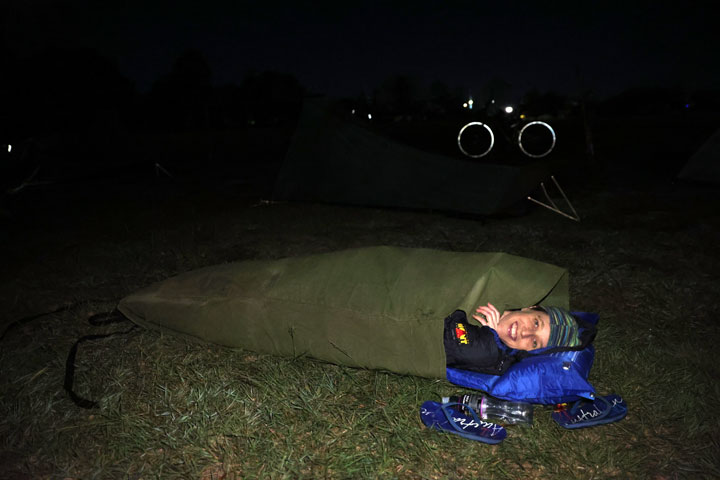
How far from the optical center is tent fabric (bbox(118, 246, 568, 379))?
222cm

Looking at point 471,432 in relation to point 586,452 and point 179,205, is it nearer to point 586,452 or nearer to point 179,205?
point 586,452

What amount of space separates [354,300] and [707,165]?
27.9ft

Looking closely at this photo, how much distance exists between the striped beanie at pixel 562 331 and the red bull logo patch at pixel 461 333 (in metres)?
A: 0.44

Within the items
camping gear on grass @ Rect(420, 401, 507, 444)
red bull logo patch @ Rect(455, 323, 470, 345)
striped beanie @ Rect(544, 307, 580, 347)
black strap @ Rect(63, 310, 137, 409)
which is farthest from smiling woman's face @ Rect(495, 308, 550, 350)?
black strap @ Rect(63, 310, 137, 409)

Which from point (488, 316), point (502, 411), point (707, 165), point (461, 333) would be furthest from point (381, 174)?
point (707, 165)

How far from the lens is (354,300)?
2303 millimetres

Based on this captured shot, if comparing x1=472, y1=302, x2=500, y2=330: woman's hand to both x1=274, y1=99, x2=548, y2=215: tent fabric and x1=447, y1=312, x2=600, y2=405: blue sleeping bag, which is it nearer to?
x1=447, y1=312, x2=600, y2=405: blue sleeping bag

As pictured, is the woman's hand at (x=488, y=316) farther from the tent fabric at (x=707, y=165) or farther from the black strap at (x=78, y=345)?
the tent fabric at (x=707, y=165)

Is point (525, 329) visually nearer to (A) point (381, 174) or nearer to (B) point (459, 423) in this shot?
(B) point (459, 423)

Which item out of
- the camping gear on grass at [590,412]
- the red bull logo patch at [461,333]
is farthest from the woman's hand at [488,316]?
the camping gear on grass at [590,412]

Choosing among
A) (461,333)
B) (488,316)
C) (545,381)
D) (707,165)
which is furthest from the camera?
(707,165)

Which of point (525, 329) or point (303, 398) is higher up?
point (525, 329)

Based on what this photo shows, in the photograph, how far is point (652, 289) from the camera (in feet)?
12.0

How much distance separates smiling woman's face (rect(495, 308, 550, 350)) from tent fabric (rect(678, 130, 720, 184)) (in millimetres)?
7705
